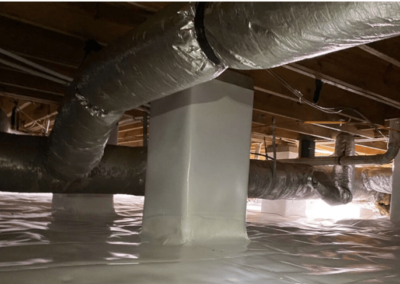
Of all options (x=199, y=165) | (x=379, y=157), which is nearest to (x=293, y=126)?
(x=379, y=157)

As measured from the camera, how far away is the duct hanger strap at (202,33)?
845 mm

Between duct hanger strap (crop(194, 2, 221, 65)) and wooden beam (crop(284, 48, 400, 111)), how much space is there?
100 cm

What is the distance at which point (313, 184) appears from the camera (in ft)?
10.0

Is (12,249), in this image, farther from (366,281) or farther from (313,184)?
(313,184)

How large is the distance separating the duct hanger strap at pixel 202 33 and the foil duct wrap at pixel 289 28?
2cm

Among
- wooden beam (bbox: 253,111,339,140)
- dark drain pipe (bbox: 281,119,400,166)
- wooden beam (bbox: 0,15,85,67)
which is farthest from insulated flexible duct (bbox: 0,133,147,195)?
dark drain pipe (bbox: 281,119,400,166)

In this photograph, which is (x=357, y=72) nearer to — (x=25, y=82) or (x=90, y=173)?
(x=90, y=173)

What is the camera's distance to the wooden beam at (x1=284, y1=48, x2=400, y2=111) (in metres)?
1.93

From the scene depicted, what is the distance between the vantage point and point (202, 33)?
2.86 feet

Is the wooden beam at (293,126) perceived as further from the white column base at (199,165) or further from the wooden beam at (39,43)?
the wooden beam at (39,43)

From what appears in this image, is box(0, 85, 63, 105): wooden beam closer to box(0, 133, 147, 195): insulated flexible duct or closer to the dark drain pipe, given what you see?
box(0, 133, 147, 195): insulated flexible duct

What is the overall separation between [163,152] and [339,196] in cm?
212

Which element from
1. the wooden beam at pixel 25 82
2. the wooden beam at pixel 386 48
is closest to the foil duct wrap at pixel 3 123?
the wooden beam at pixel 25 82

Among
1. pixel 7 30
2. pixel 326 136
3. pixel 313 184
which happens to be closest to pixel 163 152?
pixel 7 30
